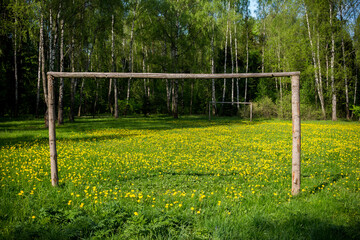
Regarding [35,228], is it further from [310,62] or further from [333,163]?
[310,62]

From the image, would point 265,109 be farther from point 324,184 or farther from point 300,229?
point 300,229

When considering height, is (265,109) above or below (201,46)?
below

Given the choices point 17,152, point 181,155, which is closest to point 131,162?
point 181,155

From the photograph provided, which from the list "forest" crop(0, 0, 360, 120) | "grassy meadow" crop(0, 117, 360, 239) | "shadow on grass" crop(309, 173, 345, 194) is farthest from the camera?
"forest" crop(0, 0, 360, 120)

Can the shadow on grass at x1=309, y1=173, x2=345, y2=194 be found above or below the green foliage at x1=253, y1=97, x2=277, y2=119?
below

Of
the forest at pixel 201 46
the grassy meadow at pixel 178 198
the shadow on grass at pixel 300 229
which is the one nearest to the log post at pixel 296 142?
the grassy meadow at pixel 178 198

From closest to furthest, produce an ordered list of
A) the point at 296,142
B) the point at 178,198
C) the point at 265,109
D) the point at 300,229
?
the point at 300,229
the point at 178,198
the point at 296,142
the point at 265,109

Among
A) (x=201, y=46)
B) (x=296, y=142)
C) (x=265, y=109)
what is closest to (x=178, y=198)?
(x=296, y=142)

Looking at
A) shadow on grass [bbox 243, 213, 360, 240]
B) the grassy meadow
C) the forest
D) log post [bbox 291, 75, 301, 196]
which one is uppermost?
the forest

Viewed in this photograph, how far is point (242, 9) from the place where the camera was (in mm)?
42125

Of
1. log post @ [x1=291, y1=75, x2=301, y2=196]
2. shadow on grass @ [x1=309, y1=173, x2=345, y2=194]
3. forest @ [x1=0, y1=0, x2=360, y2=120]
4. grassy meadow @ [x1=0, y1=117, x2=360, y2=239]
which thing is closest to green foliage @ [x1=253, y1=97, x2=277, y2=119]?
forest @ [x1=0, y1=0, x2=360, y2=120]

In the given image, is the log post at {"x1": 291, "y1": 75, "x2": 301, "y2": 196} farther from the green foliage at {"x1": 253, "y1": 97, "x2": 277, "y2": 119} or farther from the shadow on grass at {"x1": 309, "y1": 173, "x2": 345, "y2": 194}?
the green foliage at {"x1": 253, "y1": 97, "x2": 277, "y2": 119}

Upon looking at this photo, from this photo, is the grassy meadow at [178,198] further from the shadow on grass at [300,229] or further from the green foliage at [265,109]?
the green foliage at [265,109]

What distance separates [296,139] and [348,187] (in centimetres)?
213
